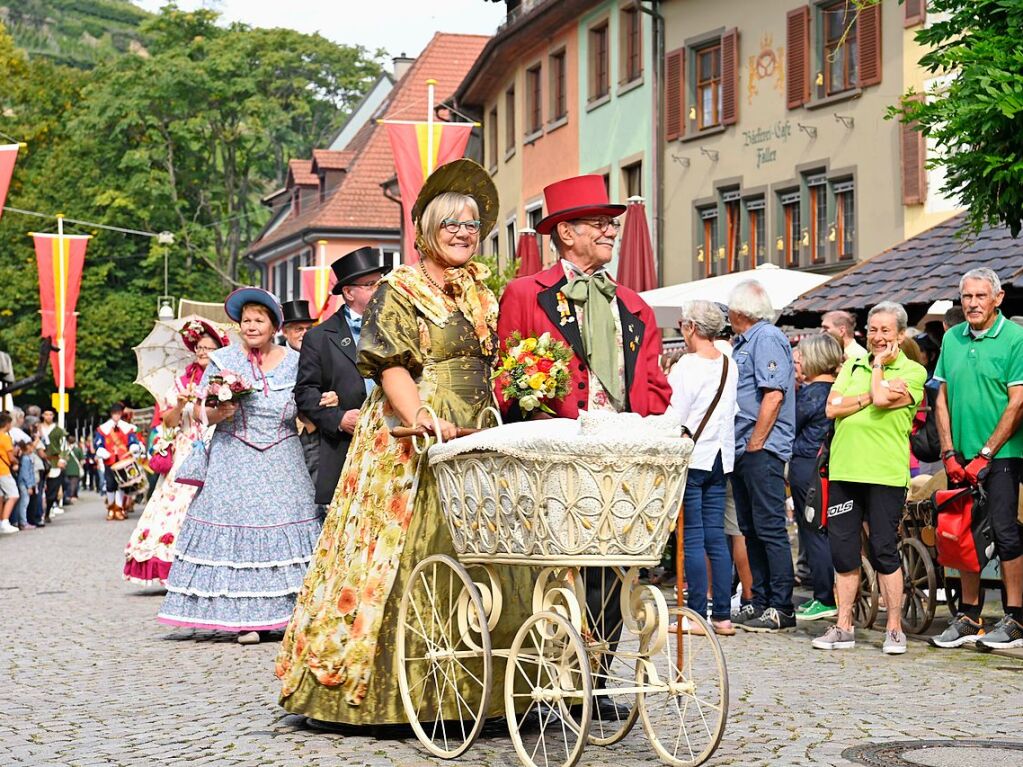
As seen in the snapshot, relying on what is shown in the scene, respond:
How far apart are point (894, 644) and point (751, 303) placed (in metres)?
2.48

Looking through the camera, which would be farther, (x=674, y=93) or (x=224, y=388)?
(x=674, y=93)

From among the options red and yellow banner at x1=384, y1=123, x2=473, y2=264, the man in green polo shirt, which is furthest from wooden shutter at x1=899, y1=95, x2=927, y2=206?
the man in green polo shirt

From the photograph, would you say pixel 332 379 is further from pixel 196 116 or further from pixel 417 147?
pixel 196 116

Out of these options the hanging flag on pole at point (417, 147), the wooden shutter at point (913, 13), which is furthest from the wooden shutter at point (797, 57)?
the hanging flag on pole at point (417, 147)

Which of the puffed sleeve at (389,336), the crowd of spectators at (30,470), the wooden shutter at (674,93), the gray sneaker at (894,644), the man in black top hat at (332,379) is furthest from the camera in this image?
the wooden shutter at (674,93)

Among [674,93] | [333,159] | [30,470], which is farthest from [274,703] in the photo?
[333,159]

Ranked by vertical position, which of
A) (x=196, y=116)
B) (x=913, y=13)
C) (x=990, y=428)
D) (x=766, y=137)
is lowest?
(x=990, y=428)

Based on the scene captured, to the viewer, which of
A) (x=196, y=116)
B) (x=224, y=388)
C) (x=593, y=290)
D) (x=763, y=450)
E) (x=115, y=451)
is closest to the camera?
(x=593, y=290)

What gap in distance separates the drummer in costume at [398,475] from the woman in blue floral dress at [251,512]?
3.65 metres

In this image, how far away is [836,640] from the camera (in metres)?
9.88

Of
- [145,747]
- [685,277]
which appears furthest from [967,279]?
[685,277]

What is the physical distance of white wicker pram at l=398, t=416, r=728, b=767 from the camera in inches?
217

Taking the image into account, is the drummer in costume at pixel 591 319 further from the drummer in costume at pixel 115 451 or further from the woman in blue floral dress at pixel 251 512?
the drummer in costume at pixel 115 451

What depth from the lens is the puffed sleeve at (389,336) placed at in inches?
260
